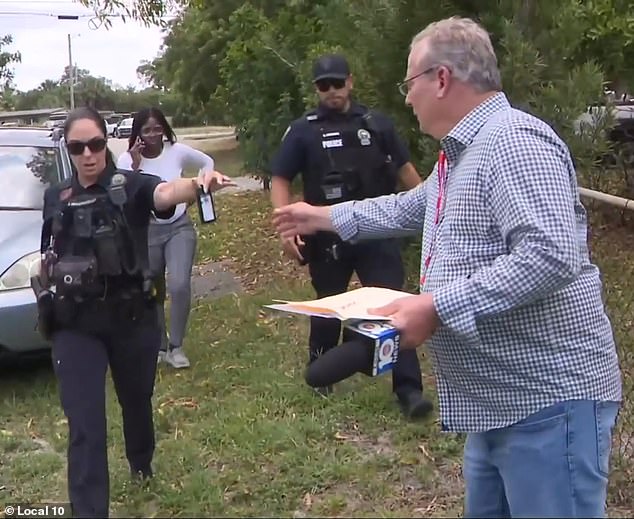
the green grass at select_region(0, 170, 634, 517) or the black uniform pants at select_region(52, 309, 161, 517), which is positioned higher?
the black uniform pants at select_region(52, 309, 161, 517)

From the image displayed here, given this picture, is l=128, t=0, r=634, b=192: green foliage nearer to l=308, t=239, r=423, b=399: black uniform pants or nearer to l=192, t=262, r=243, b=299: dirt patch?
l=308, t=239, r=423, b=399: black uniform pants

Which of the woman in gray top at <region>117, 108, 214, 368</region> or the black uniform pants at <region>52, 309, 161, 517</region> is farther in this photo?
the woman in gray top at <region>117, 108, 214, 368</region>

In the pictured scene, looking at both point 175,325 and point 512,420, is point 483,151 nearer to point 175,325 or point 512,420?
point 512,420

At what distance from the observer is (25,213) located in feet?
21.0

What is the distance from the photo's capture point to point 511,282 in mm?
2076

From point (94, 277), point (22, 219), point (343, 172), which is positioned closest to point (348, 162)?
point (343, 172)

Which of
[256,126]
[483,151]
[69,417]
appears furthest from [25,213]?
[256,126]

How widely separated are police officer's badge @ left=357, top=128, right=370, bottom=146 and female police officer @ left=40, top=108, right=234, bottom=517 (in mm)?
1591

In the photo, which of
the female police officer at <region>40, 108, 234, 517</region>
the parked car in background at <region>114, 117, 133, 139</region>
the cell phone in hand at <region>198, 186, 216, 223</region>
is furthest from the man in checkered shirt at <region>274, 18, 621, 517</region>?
the parked car in background at <region>114, 117, 133, 139</region>

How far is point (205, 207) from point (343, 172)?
172 centimetres

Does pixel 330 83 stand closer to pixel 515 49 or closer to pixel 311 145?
pixel 311 145

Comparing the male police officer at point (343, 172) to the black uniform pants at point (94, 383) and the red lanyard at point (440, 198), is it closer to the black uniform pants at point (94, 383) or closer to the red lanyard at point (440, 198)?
the black uniform pants at point (94, 383)

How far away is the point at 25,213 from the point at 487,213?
479cm

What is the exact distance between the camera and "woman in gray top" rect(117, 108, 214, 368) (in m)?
6.40
